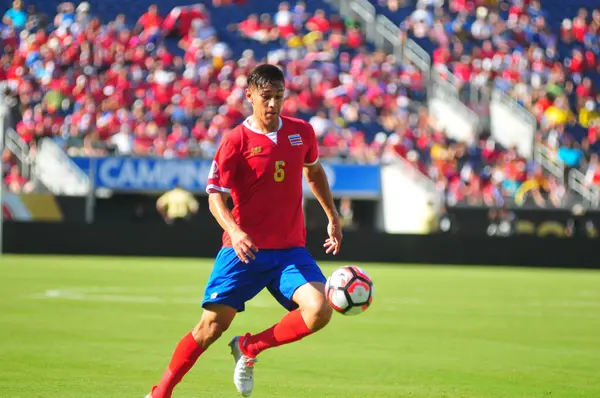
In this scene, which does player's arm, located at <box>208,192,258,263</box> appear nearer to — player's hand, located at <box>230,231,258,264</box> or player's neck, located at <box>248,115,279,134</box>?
player's hand, located at <box>230,231,258,264</box>

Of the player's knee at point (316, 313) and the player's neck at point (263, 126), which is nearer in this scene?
the player's knee at point (316, 313)

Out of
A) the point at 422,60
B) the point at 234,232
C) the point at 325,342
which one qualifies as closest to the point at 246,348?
the point at 234,232

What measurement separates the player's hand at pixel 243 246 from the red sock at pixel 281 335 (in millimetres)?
531

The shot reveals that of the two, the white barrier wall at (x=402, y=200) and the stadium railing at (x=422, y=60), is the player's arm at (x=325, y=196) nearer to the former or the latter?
the white barrier wall at (x=402, y=200)

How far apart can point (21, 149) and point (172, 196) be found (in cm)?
397

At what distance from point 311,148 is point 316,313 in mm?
1187

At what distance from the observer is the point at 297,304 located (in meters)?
8.03

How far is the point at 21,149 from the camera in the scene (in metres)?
29.9

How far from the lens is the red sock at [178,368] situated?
25.5ft

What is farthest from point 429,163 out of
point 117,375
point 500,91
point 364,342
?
point 117,375

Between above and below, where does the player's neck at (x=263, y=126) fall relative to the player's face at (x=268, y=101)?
below

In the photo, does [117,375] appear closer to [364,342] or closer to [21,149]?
[364,342]

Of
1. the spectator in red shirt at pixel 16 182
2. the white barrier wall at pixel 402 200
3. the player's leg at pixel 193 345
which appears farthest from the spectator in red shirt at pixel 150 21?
the player's leg at pixel 193 345

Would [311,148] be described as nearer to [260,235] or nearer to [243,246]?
[260,235]
